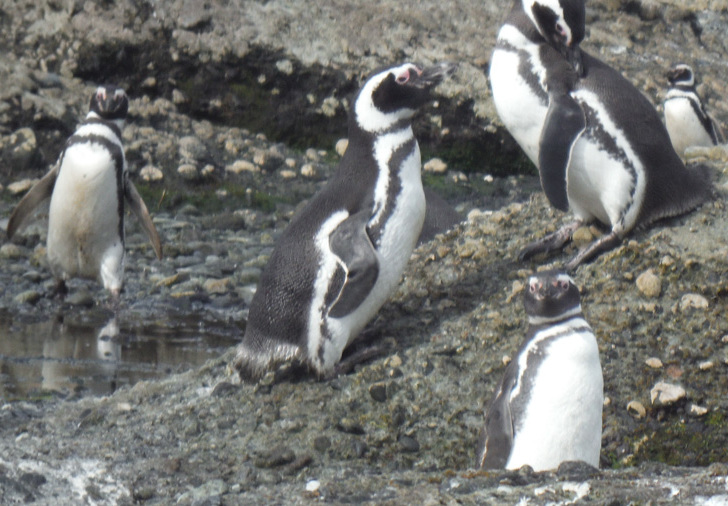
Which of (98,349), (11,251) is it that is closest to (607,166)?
(98,349)

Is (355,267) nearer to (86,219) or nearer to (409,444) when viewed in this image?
(409,444)

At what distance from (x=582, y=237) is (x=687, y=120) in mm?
4222

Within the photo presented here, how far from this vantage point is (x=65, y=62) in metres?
9.61

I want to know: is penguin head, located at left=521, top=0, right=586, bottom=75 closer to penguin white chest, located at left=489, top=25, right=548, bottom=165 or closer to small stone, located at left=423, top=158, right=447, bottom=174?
penguin white chest, located at left=489, top=25, right=548, bottom=165

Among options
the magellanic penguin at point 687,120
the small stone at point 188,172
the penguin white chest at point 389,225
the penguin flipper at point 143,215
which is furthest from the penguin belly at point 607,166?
the small stone at point 188,172

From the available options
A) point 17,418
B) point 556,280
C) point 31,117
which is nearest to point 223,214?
point 31,117

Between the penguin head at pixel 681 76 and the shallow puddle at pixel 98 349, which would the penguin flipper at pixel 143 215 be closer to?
the shallow puddle at pixel 98 349

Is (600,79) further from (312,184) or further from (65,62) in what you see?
(65,62)

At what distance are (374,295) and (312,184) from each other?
505 cm

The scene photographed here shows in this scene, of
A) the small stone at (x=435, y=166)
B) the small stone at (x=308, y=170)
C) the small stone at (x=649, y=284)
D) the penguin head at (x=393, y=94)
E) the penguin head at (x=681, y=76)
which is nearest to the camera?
the penguin head at (x=393, y=94)

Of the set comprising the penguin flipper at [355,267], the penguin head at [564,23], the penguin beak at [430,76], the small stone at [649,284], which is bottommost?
the small stone at [649,284]

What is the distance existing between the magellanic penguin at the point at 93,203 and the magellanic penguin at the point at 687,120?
408 centimetres

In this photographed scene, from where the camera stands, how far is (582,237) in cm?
482

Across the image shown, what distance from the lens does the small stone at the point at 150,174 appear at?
879 cm
